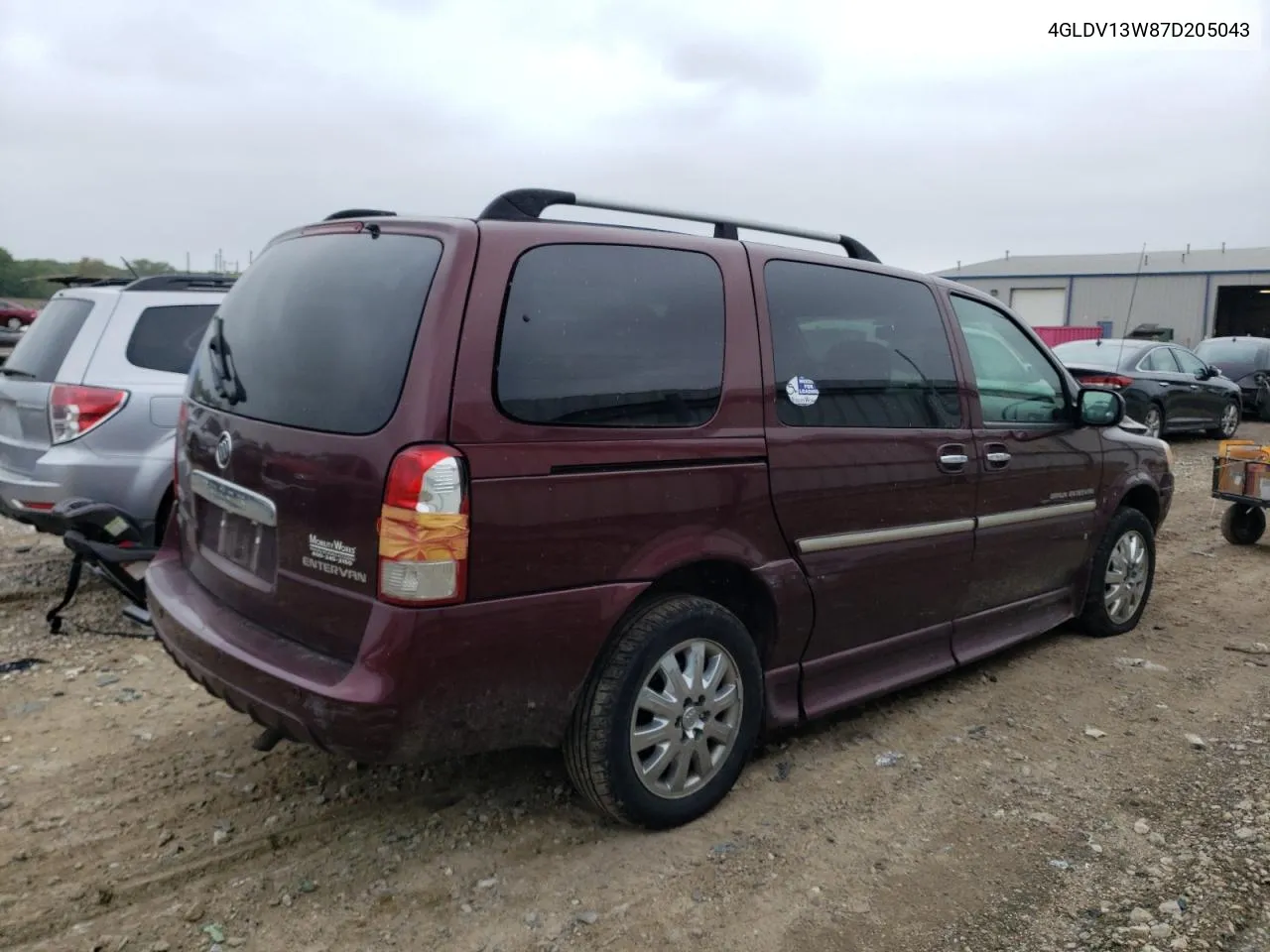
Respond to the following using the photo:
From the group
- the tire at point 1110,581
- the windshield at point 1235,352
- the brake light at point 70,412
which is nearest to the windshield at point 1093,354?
the windshield at point 1235,352

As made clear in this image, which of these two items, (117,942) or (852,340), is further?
(852,340)

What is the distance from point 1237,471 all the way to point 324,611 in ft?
22.9

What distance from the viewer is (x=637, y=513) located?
120 inches

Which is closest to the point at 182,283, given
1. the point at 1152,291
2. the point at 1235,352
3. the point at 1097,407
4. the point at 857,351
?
the point at 857,351

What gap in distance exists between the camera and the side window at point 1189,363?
1460 cm

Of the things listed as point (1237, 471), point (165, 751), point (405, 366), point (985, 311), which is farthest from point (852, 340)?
point (1237, 471)

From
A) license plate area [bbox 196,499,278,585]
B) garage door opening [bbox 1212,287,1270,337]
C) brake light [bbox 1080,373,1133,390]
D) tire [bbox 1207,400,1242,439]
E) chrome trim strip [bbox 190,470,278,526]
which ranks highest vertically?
garage door opening [bbox 1212,287,1270,337]

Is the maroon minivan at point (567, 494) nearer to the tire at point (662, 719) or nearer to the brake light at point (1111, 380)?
the tire at point (662, 719)

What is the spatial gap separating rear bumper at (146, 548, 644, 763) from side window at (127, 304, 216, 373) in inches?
112

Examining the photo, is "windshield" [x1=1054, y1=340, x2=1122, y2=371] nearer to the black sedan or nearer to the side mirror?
the black sedan

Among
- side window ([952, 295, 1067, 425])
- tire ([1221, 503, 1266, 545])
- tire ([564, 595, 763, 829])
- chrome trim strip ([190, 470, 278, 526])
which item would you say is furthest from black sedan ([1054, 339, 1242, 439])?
chrome trim strip ([190, 470, 278, 526])

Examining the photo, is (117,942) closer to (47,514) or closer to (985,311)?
(47,514)

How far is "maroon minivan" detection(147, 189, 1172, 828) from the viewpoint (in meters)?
2.72

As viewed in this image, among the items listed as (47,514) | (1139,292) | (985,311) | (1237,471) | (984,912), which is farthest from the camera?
(1139,292)
